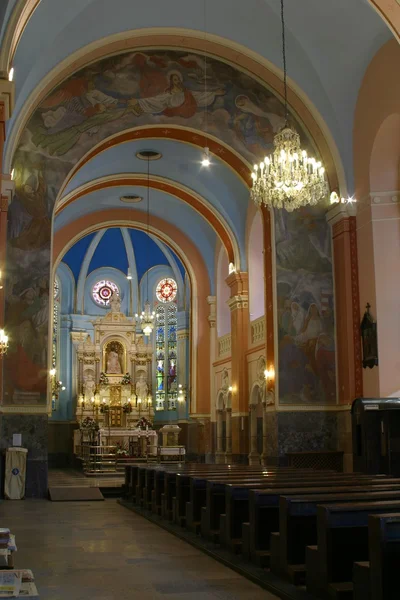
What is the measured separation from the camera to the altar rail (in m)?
22.1

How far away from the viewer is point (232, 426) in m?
20.0

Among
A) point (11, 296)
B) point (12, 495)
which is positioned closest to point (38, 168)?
point (11, 296)

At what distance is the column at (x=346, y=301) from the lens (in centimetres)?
1399

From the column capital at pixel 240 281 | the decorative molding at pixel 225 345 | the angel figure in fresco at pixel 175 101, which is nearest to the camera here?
the angel figure in fresco at pixel 175 101

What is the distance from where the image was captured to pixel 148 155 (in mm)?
19062

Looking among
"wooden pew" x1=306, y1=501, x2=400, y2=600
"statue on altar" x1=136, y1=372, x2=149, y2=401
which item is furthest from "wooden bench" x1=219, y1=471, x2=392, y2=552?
"statue on altar" x1=136, y1=372, x2=149, y2=401

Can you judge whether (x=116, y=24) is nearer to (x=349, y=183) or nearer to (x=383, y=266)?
(x=349, y=183)

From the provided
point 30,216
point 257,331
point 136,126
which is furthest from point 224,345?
point 30,216

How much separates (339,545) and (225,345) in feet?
58.6

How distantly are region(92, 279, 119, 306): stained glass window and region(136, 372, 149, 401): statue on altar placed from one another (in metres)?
3.42

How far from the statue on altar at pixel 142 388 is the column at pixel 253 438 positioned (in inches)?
333

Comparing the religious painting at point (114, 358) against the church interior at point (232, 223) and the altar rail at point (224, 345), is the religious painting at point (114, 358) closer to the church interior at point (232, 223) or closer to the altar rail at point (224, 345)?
the altar rail at point (224, 345)

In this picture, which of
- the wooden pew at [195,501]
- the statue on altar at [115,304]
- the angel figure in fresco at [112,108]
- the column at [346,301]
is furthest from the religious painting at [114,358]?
the wooden pew at [195,501]

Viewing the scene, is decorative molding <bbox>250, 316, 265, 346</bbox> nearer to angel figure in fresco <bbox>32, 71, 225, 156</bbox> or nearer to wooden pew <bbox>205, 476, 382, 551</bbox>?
angel figure in fresco <bbox>32, 71, 225, 156</bbox>
